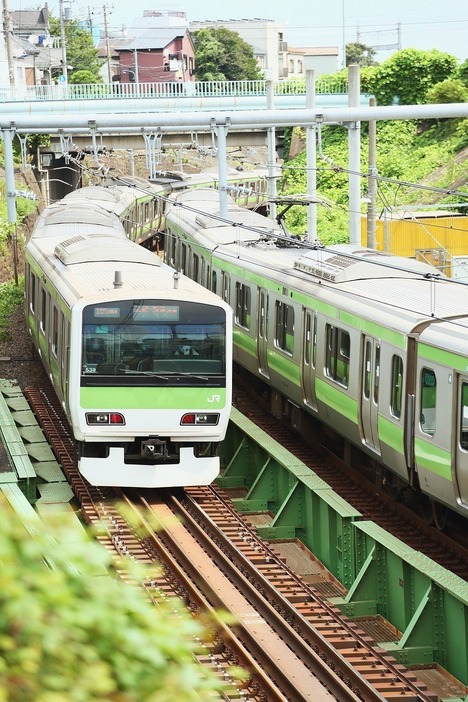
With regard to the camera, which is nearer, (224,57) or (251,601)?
(251,601)

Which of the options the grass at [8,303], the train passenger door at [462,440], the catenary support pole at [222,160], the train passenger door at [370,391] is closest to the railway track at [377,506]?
the train passenger door at [370,391]

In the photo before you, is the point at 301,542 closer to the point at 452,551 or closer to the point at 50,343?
the point at 452,551

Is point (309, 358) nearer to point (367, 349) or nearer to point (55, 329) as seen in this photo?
point (367, 349)

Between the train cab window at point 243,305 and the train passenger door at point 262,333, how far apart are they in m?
0.63

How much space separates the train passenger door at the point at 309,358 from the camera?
15.4m

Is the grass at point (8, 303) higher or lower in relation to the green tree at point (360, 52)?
lower

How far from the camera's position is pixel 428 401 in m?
11.6

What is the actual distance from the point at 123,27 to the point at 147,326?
90.4 m

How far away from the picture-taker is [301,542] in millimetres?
13555

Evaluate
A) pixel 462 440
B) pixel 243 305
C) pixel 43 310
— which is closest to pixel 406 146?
pixel 243 305

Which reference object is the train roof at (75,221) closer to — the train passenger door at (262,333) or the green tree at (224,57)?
the train passenger door at (262,333)

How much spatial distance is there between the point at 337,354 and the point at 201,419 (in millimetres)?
2093

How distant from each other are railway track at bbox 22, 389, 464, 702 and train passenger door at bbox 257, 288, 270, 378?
3683 millimetres

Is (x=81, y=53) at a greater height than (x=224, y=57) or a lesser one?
greater
